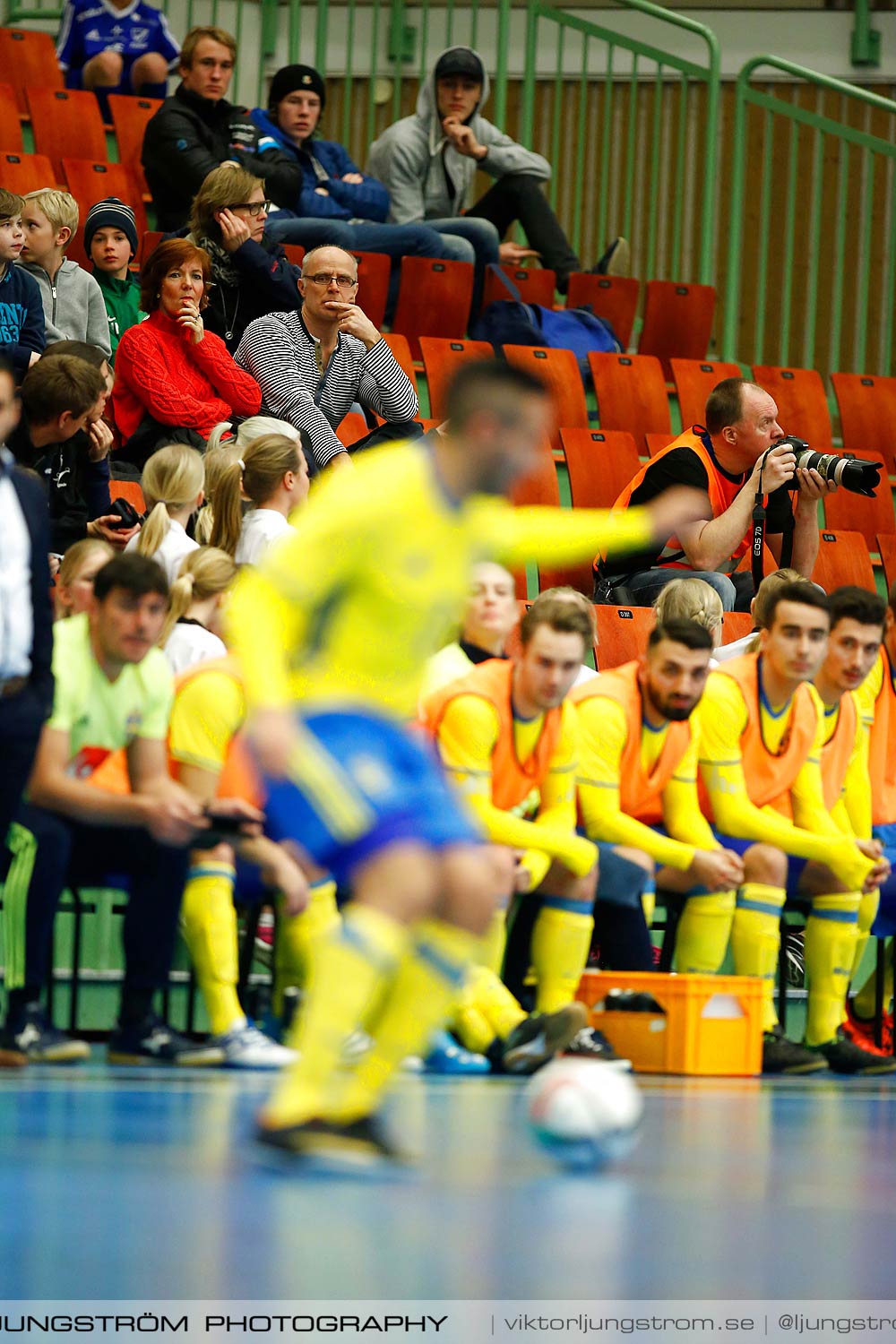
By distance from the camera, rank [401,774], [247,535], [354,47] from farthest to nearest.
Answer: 1. [354,47]
2. [247,535]
3. [401,774]

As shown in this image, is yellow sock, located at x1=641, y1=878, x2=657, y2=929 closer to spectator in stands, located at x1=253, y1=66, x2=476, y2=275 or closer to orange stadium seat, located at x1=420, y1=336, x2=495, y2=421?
orange stadium seat, located at x1=420, y1=336, x2=495, y2=421

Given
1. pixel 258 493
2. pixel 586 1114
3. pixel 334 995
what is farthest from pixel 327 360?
pixel 334 995

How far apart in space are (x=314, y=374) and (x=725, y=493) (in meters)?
1.50

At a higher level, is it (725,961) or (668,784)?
(668,784)

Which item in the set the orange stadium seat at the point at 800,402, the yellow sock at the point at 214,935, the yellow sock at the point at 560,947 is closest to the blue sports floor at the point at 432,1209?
the yellow sock at the point at 214,935

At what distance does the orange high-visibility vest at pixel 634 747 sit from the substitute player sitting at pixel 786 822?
14cm

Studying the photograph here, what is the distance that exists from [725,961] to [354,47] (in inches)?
290

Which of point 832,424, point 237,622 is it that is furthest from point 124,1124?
point 832,424

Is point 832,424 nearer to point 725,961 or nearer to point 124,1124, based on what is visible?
point 725,961

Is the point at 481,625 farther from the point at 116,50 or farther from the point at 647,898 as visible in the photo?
the point at 116,50

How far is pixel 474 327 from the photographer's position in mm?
8500

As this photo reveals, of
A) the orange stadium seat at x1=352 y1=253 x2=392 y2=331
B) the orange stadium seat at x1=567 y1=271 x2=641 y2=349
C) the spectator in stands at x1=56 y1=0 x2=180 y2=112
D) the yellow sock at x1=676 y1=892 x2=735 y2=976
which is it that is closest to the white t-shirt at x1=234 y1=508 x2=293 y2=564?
the yellow sock at x1=676 y1=892 x2=735 y2=976

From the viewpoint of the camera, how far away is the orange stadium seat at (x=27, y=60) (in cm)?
924

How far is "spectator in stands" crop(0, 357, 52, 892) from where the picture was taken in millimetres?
3566
